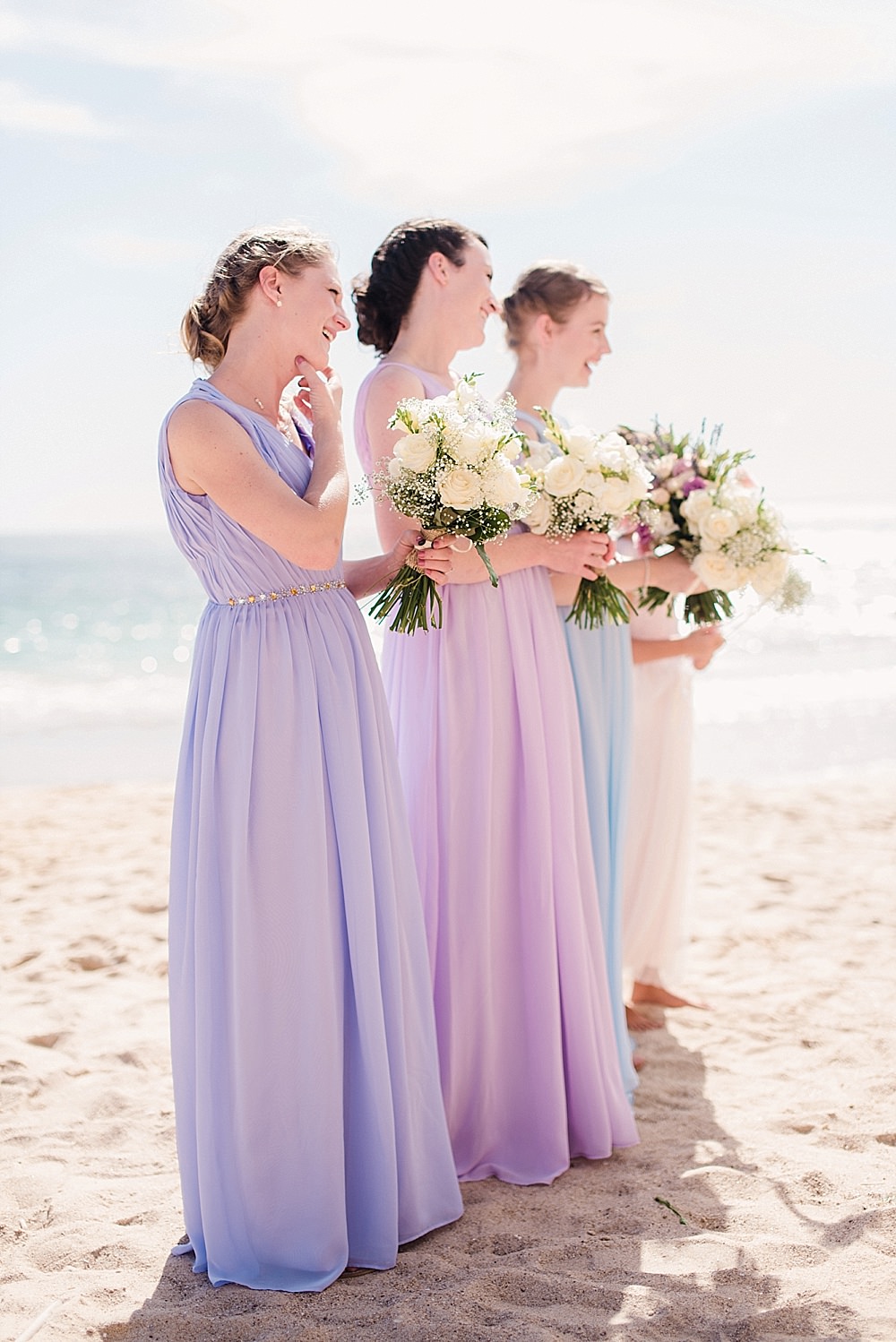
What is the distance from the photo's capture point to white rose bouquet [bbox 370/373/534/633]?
11.7 ft

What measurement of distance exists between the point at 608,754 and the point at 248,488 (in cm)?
209

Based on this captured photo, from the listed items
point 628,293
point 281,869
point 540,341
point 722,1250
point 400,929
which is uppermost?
point 628,293

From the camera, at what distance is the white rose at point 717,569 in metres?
4.57

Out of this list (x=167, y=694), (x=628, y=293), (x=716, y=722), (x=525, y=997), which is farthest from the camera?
(x=628, y=293)

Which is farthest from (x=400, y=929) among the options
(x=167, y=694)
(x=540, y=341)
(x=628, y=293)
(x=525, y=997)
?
(x=628, y=293)

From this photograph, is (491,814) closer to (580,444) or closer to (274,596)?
(274,596)

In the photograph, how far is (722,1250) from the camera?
3523mm


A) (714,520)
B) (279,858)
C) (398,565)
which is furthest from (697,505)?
(279,858)

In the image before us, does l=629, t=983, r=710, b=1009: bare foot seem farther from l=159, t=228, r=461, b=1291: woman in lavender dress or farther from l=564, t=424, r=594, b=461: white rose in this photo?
l=564, t=424, r=594, b=461: white rose

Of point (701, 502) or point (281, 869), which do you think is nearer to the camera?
point (281, 869)

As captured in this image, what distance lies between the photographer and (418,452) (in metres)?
3.57

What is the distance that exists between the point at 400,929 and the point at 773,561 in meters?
2.00

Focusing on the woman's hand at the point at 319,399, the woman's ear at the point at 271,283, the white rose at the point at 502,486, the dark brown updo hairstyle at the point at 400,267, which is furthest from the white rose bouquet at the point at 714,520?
the woman's ear at the point at 271,283

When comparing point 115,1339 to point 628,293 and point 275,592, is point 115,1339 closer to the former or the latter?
point 275,592
